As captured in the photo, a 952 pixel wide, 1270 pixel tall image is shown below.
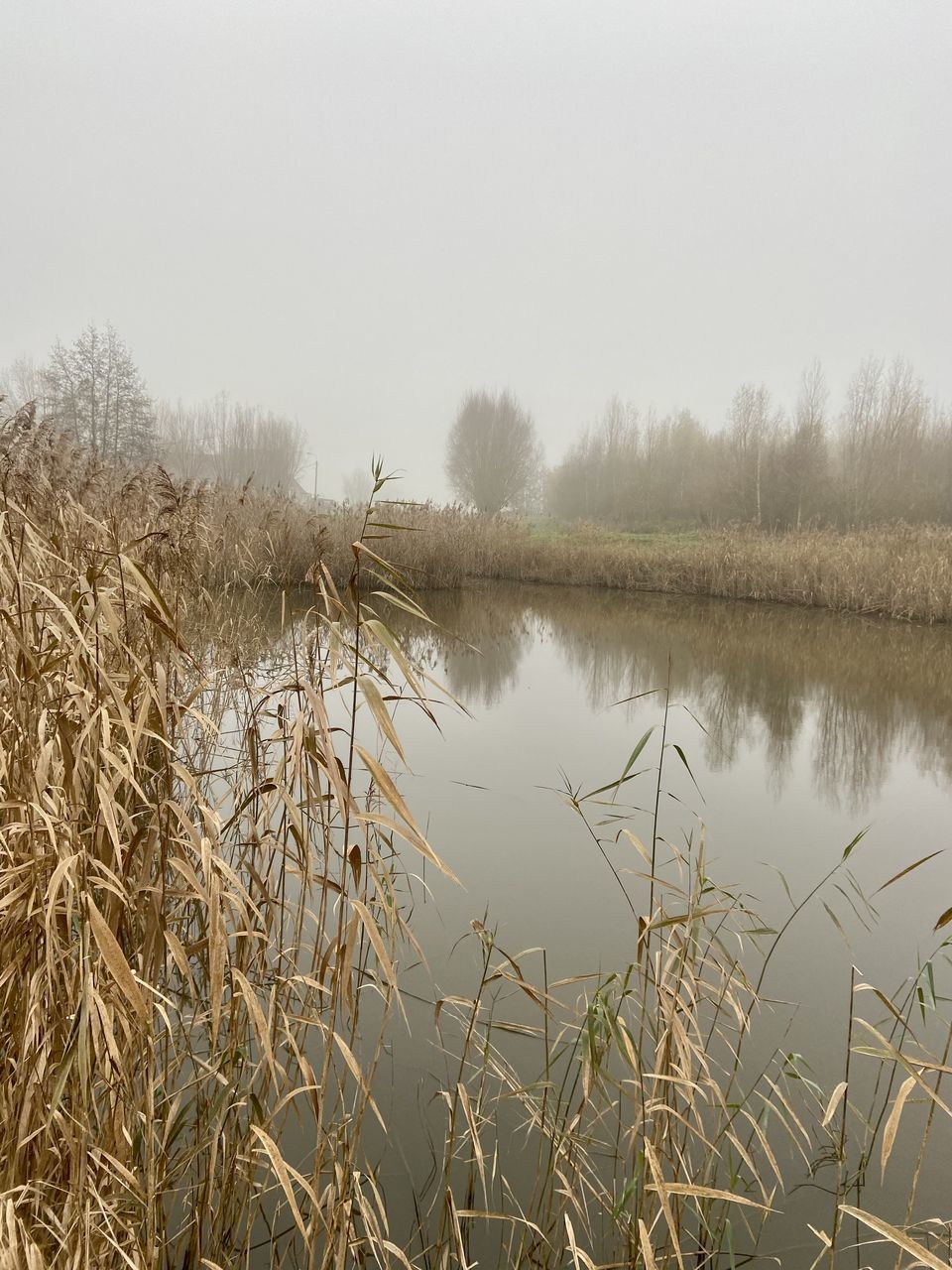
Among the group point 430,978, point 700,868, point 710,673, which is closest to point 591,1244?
point 700,868

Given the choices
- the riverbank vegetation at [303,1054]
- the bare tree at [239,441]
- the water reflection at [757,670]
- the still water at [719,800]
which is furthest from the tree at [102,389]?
→ the riverbank vegetation at [303,1054]

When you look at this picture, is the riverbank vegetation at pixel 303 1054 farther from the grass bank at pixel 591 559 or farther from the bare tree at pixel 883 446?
the bare tree at pixel 883 446

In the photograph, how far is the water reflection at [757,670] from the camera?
187 inches

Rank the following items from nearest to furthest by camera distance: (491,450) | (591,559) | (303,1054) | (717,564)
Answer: (303,1054)
(717,564)
(591,559)
(491,450)

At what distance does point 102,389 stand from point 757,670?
2411 cm

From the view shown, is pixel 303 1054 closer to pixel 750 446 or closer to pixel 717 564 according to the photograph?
pixel 717 564

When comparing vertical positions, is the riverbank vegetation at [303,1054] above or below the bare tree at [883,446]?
below

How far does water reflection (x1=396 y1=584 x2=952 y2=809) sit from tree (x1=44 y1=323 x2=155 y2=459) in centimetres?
1753

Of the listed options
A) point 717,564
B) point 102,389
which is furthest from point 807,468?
point 102,389

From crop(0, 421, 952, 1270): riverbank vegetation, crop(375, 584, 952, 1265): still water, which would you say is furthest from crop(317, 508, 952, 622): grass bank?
crop(0, 421, 952, 1270): riverbank vegetation

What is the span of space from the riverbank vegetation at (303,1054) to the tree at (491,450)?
33520 mm

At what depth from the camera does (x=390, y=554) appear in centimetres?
1110

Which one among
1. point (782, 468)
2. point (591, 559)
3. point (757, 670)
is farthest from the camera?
point (782, 468)

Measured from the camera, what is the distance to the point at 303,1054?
150cm
